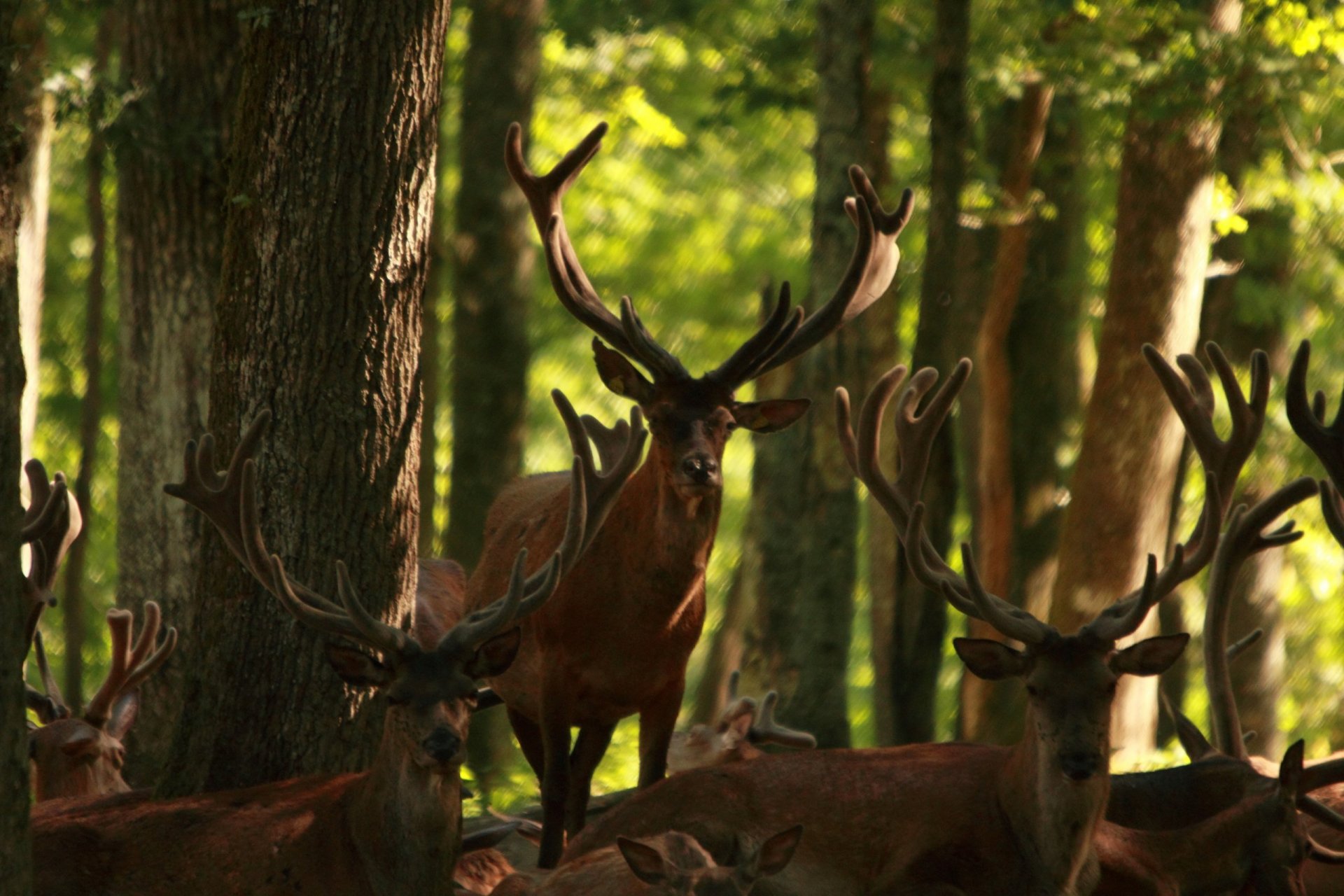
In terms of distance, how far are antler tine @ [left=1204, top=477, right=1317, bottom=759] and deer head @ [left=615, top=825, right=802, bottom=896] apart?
272cm

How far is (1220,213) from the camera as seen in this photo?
496 inches

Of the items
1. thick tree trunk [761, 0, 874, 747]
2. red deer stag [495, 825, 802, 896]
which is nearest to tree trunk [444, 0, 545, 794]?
thick tree trunk [761, 0, 874, 747]

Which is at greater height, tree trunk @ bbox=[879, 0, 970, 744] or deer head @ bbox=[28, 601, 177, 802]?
tree trunk @ bbox=[879, 0, 970, 744]

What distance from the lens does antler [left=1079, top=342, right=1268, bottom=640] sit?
6.99m

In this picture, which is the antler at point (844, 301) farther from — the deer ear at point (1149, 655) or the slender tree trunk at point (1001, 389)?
the slender tree trunk at point (1001, 389)

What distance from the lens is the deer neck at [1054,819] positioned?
614cm

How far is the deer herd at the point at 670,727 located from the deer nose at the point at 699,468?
10 mm

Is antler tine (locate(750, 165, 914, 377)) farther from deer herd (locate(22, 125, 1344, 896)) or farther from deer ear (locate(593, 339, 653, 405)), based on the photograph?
deer ear (locate(593, 339, 653, 405))

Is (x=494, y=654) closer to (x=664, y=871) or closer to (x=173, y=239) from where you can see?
(x=664, y=871)

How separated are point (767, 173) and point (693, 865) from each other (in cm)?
1705

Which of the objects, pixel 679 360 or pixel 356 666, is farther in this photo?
pixel 679 360

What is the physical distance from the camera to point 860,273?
800 cm

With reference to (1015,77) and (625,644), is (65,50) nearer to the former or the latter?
(1015,77)

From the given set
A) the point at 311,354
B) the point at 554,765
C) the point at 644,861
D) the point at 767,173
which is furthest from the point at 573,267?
the point at 767,173
